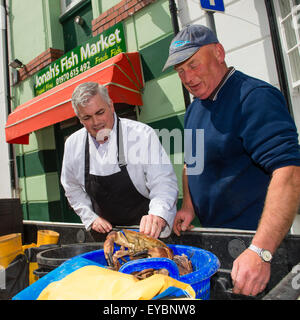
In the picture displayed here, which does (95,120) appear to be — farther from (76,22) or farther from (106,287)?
(76,22)

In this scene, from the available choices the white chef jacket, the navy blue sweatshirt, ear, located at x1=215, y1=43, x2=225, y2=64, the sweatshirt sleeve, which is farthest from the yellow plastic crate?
ear, located at x1=215, y1=43, x2=225, y2=64

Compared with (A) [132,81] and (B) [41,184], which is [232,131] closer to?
(A) [132,81]

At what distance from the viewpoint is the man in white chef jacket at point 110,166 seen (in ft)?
5.68

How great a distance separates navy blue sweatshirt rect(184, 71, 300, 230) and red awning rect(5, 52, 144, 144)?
236 centimetres

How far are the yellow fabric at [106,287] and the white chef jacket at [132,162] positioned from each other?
933 mm

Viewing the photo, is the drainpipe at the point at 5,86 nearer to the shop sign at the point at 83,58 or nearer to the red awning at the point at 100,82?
the shop sign at the point at 83,58

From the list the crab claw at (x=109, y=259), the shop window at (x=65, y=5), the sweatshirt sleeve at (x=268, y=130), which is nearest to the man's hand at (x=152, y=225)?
the crab claw at (x=109, y=259)

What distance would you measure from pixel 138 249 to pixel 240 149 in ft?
2.37

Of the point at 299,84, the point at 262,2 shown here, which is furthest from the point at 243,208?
the point at 262,2

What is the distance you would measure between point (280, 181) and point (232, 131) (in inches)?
16.2

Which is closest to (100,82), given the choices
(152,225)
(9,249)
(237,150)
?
(9,249)

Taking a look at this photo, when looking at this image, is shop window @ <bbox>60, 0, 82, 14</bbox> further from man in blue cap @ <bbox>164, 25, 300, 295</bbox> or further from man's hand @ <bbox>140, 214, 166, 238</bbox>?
man's hand @ <bbox>140, 214, 166, 238</bbox>

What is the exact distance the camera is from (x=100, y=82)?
154 inches

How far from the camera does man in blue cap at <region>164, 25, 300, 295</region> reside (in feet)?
3.51
